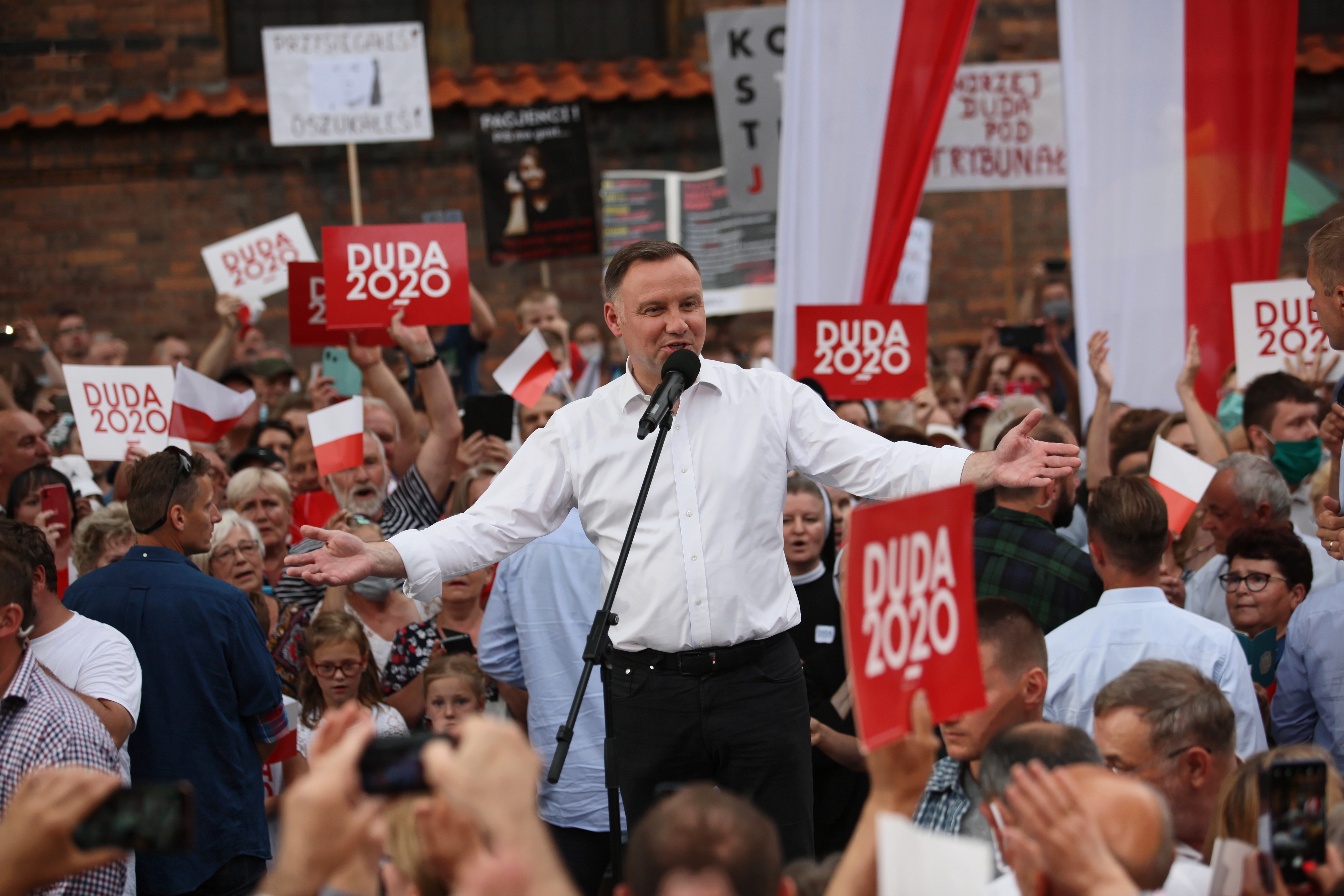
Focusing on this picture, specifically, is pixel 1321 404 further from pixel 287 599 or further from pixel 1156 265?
pixel 287 599

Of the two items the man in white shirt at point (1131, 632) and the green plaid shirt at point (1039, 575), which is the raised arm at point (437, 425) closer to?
the green plaid shirt at point (1039, 575)

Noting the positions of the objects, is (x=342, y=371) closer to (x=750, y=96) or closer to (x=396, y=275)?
(x=396, y=275)

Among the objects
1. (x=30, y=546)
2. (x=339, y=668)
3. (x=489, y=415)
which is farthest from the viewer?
(x=489, y=415)

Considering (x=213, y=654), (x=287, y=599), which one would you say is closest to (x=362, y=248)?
(x=287, y=599)

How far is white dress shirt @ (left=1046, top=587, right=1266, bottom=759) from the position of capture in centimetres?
353

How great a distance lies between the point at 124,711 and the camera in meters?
3.54

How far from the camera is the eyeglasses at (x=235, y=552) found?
16.1ft

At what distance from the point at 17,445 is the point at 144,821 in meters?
4.51

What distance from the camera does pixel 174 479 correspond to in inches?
157

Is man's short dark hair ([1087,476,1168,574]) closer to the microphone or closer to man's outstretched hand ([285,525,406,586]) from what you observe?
the microphone

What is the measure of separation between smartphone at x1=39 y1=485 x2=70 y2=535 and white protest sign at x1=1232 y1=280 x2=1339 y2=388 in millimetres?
4880

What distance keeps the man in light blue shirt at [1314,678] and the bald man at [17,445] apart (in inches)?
181

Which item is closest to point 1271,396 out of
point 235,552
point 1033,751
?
point 1033,751

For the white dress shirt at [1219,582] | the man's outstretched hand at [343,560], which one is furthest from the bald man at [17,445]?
the white dress shirt at [1219,582]
